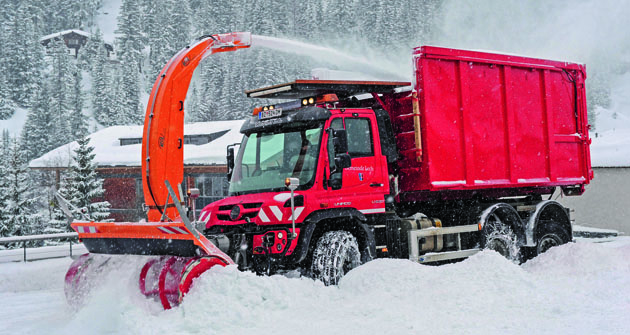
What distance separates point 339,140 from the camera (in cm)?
830

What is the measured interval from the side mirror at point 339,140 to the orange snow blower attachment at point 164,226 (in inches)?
82.1

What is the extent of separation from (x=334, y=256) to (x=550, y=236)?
555 centimetres

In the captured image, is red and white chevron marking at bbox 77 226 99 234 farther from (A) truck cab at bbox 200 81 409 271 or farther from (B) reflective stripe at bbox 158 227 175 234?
(A) truck cab at bbox 200 81 409 271

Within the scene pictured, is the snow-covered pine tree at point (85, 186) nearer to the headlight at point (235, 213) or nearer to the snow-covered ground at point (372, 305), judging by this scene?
the snow-covered ground at point (372, 305)

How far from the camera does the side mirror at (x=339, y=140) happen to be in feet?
27.2

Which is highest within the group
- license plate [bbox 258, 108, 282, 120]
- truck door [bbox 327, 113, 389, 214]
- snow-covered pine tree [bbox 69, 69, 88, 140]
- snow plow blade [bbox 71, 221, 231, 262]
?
snow-covered pine tree [bbox 69, 69, 88, 140]

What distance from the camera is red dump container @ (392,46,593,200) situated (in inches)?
384

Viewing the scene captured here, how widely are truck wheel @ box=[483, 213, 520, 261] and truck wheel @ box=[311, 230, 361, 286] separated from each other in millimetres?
3225

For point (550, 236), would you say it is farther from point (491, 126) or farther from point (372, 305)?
point (372, 305)

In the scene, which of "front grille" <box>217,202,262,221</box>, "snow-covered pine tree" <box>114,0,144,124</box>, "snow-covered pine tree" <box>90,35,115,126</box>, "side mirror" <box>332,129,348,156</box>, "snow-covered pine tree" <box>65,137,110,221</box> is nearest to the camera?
"front grille" <box>217,202,262,221</box>

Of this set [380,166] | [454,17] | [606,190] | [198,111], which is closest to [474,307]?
[380,166]

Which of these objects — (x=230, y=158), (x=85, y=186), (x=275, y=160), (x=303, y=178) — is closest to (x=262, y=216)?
(x=303, y=178)

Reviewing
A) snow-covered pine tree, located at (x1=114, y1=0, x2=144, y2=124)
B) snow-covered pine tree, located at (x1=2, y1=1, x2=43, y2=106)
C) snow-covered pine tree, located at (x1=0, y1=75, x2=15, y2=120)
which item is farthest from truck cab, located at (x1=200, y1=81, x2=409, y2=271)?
snow-covered pine tree, located at (x1=0, y1=75, x2=15, y2=120)

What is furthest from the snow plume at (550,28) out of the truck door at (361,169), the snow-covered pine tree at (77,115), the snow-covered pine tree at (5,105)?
the snow-covered pine tree at (5,105)
